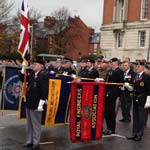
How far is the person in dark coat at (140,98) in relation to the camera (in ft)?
36.0

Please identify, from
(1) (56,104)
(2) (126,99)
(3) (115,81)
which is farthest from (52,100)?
(2) (126,99)

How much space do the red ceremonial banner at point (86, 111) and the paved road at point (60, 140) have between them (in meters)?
0.32

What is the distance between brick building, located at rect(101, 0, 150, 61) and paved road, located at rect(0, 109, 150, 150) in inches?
1693

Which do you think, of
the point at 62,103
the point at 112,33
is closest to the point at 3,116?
the point at 62,103

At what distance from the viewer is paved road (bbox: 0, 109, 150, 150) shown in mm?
10148

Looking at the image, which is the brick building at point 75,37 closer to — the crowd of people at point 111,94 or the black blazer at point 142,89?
the crowd of people at point 111,94

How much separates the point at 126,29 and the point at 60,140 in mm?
49338

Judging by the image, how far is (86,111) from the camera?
33.1 feet

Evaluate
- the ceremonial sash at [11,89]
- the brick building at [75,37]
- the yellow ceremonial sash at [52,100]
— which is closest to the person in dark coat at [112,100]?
the yellow ceremonial sash at [52,100]

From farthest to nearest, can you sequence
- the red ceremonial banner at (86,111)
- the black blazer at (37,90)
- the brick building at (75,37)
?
the brick building at (75,37) → the red ceremonial banner at (86,111) → the black blazer at (37,90)

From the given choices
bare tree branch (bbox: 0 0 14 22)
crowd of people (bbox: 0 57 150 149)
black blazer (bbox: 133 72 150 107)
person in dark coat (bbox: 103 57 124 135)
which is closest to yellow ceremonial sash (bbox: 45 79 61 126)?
crowd of people (bbox: 0 57 150 149)

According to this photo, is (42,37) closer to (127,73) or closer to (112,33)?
(112,33)

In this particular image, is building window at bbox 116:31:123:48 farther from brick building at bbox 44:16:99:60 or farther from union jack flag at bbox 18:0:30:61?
union jack flag at bbox 18:0:30:61

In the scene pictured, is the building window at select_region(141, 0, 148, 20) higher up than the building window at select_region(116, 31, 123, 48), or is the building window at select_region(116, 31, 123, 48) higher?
the building window at select_region(141, 0, 148, 20)
